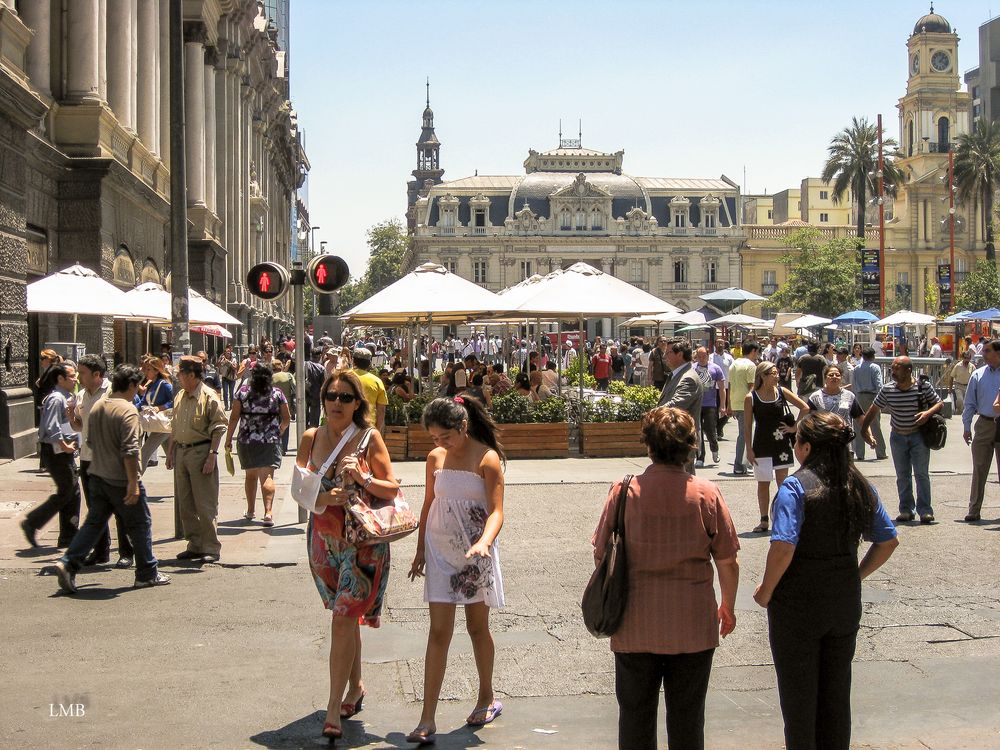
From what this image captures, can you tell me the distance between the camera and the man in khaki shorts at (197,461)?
9.93 meters

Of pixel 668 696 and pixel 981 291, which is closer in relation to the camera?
pixel 668 696

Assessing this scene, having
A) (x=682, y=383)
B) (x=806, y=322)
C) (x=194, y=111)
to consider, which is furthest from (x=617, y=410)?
(x=806, y=322)

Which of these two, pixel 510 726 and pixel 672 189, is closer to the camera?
pixel 510 726

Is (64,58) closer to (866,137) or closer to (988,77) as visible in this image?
(866,137)

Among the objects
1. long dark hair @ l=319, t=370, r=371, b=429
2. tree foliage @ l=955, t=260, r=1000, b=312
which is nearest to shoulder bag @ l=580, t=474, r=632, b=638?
long dark hair @ l=319, t=370, r=371, b=429

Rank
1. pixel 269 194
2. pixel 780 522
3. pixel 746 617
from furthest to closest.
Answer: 1. pixel 269 194
2. pixel 746 617
3. pixel 780 522

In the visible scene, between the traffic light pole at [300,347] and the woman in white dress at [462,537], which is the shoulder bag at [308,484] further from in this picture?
the traffic light pole at [300,347]

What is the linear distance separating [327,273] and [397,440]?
5.52 metres

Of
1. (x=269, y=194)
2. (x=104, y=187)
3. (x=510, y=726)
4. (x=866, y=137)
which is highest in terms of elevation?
(x=866, y=137)

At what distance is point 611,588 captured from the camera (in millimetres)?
4508

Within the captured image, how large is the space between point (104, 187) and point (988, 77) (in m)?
112

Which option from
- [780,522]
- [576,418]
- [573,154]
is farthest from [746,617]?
[573,154]

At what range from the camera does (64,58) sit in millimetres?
21219

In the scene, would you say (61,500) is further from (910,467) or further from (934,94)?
(934,94)
